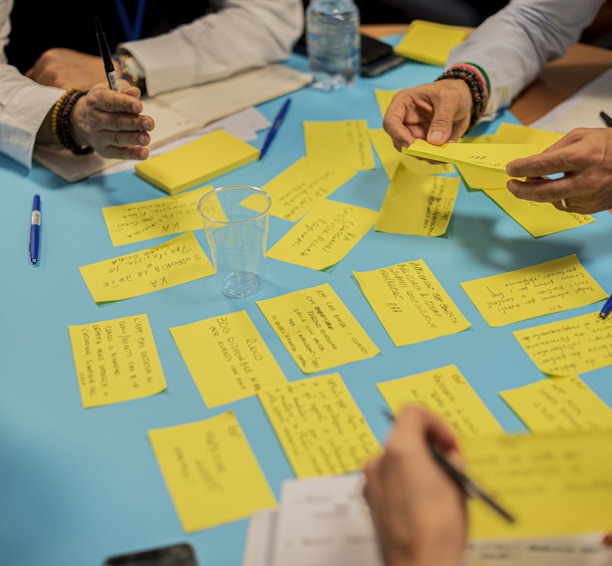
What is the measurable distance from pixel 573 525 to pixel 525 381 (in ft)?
0.99

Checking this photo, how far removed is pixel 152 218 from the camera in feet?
3.85

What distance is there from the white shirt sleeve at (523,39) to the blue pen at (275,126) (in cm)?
39

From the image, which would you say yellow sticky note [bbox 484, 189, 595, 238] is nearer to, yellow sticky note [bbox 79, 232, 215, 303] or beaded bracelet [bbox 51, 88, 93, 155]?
yellow sticky note [bbox 79, 232, 215, 303]

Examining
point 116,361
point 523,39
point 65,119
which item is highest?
point 523,39

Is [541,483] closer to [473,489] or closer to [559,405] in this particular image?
[473,489]

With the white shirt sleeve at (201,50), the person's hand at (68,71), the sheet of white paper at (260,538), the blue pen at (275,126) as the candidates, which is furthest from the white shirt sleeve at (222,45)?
the sheet of white paper at (260,538)

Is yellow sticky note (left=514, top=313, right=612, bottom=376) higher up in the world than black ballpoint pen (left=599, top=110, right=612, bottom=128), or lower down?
lower down

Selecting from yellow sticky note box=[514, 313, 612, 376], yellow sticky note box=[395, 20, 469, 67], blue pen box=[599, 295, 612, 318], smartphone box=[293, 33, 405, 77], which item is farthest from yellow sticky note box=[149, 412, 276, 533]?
yellow sticky note box=[395, 20, 469, 67]

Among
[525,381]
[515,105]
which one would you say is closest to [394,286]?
[525,381]

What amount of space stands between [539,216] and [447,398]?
488mm

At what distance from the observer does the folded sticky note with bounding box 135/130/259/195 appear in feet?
4.10

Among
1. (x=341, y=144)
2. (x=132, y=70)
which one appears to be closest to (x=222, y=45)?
(x=132, y=70)

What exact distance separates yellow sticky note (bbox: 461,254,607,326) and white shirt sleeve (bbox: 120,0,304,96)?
2.94ft

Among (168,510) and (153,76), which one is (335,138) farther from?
(168,510)
